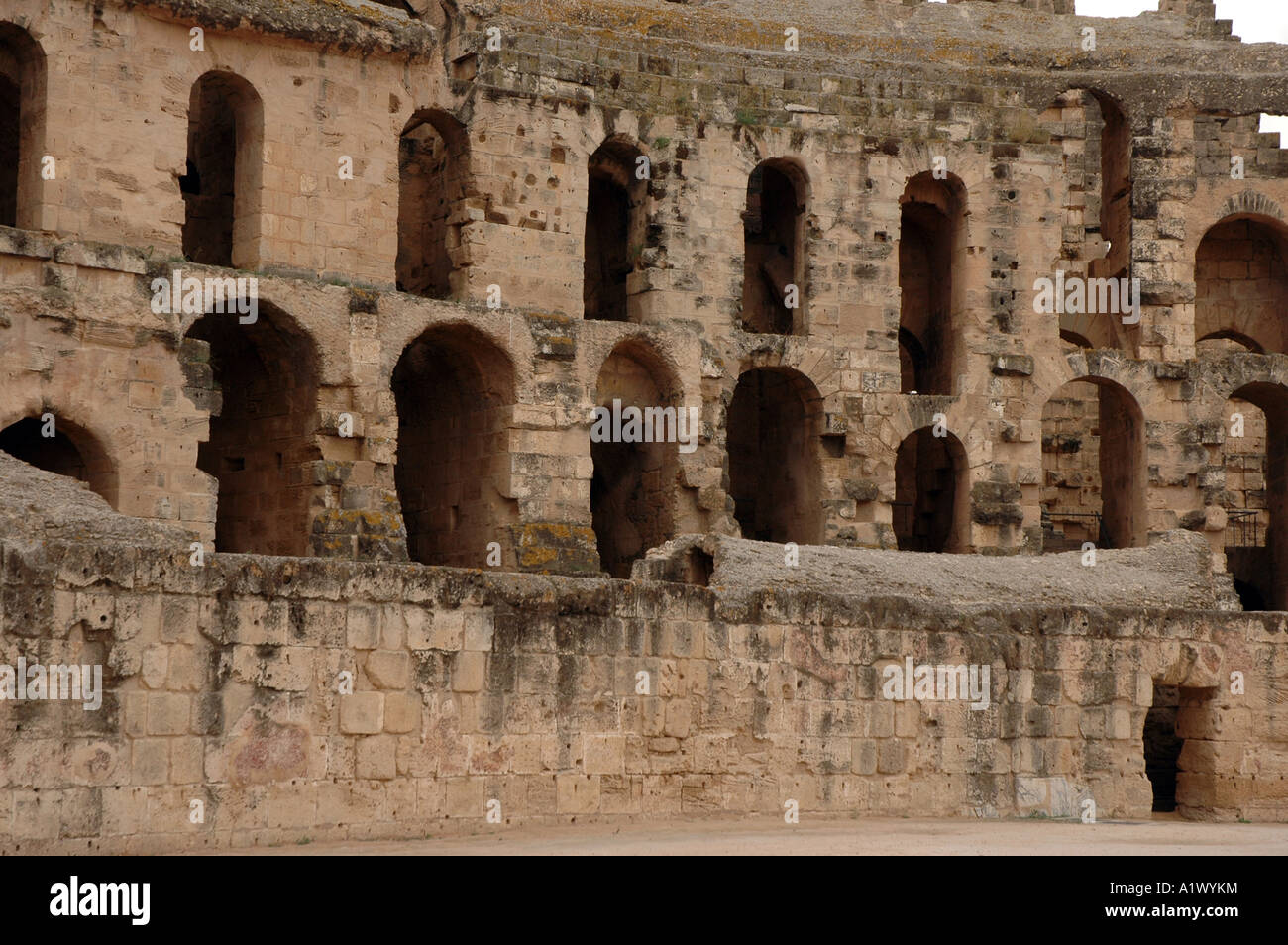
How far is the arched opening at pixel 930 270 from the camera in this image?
28688 millimetres

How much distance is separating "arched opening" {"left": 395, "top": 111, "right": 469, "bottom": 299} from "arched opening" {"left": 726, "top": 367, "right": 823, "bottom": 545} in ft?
15.0

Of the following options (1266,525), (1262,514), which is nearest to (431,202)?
(1266,525)

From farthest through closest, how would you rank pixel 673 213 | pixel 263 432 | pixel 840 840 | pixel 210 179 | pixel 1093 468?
pixel 1093 468, pixel 210 179, pixel 673 213, pixel 263 432, pixel 840 840

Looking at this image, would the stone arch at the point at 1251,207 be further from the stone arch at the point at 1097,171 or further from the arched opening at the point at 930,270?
the arched opening at the point at 930,270

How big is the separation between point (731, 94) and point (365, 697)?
1453 cm

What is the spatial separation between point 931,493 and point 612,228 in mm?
6008

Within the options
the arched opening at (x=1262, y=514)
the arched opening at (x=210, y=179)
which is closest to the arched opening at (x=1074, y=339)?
the arched opening at (x=1262, y=514)

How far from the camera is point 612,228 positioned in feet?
92.9

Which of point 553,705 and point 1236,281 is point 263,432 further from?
point 1236,281

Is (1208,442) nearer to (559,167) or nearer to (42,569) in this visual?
(559,167)

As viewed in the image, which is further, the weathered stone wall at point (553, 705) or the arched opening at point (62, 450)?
the arched opening at point (62, 450)

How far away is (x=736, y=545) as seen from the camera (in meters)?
18.5

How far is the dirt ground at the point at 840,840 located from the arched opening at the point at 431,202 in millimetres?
10946

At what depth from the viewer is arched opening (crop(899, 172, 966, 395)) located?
94.1 ft
